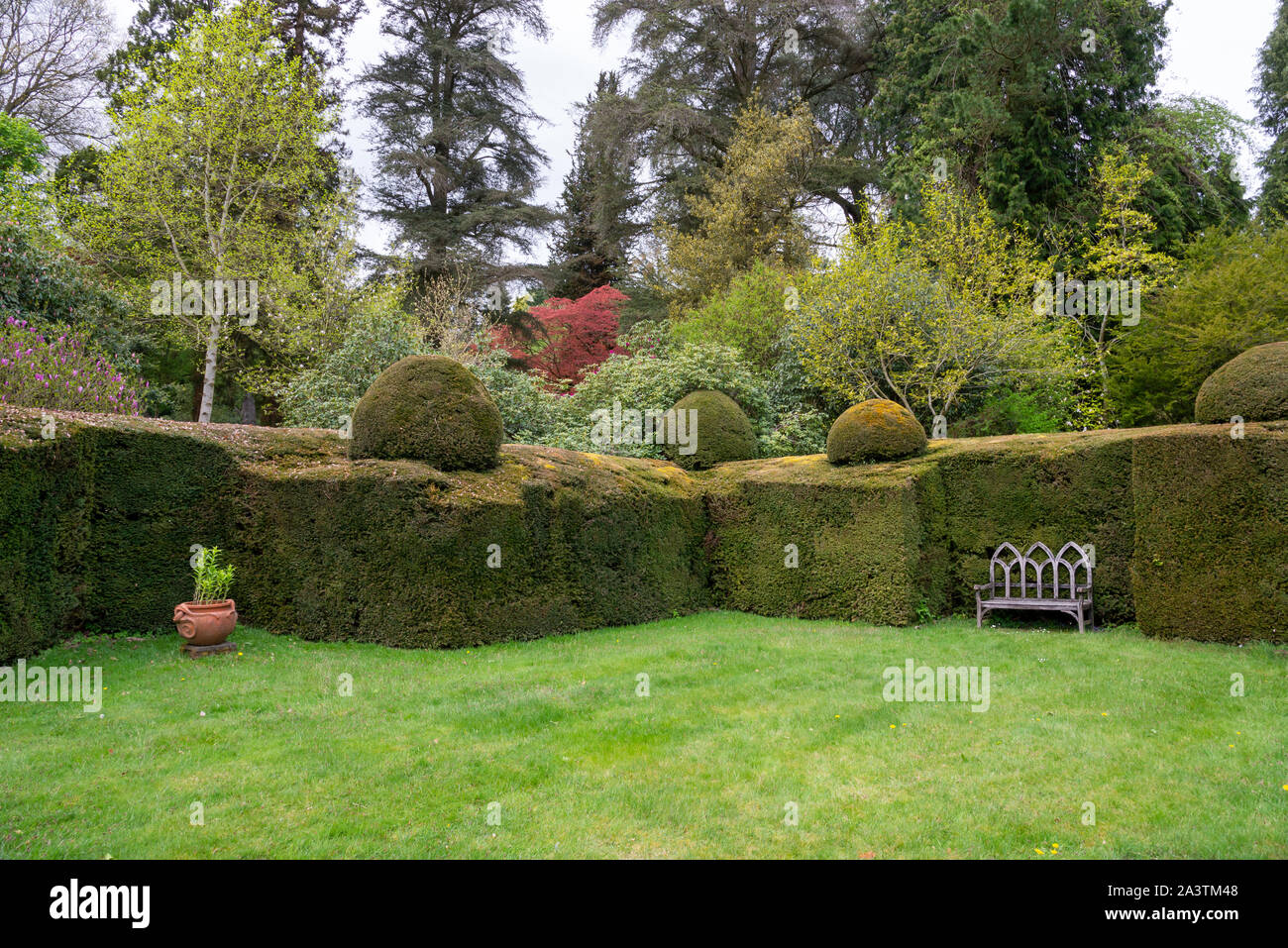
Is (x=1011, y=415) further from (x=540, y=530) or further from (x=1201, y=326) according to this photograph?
(x=540, y=530)

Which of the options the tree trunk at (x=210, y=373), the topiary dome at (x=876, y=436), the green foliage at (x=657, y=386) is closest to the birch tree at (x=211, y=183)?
the tree trunk at (x=210, y=373)

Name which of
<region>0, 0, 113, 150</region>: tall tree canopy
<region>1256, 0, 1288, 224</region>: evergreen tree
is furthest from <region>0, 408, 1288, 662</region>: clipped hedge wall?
<region>0, 0, 113, 150</region>: tall tree canopy

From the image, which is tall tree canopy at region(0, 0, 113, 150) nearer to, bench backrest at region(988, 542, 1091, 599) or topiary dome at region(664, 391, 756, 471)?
topiary dome at region(664, 391, 756, 471)

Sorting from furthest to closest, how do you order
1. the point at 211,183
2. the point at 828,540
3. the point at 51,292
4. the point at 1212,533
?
the point at 211,183, the point at 51,292, the point at 828,540, the point at 1212,533

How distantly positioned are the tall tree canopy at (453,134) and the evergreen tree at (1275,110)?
23.5m

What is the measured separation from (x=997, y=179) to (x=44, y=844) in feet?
72.0

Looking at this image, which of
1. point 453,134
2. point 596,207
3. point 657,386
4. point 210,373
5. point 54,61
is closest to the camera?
point 657,386

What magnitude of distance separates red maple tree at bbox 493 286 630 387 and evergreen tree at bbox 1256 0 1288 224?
68.1 feet

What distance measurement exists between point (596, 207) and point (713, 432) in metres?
16.6

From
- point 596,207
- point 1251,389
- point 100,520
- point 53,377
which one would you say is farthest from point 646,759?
point 596,207

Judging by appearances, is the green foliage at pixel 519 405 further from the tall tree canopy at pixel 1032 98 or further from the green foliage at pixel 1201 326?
the green foliage at pixel 1201 326

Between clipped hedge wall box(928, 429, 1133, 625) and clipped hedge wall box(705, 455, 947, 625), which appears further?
clipped hedge wall box(705, 455, 947, 625)

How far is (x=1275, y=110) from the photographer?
1062 inches

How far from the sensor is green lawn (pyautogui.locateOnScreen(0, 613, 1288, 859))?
370 cm
